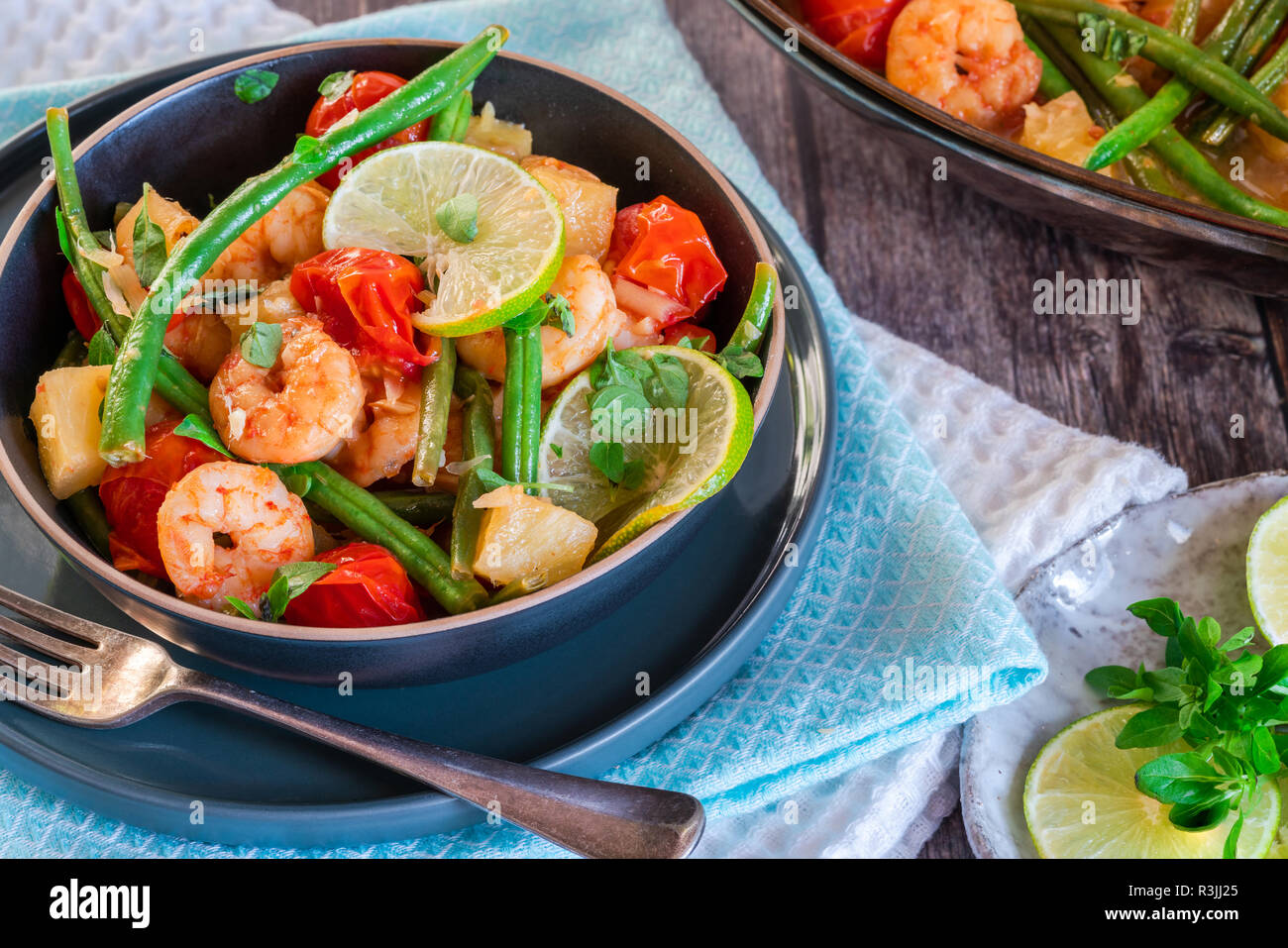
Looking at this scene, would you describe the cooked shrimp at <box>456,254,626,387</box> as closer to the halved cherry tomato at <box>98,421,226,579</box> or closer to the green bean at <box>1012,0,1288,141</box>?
the halved cherry tomato at <box>98,421,226,579</box>

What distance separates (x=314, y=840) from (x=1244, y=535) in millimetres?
1788

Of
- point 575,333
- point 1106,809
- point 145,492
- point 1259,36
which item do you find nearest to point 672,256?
point 575,333

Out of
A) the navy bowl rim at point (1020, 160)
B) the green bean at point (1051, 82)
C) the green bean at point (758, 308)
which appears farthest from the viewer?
the green bean at point (1051, 82)

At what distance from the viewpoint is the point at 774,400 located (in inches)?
85.3

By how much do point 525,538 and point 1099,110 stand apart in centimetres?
196

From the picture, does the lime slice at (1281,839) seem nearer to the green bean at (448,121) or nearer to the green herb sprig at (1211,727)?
the green herb sprig at (1211,727)

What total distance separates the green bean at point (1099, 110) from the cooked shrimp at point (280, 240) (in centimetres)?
184

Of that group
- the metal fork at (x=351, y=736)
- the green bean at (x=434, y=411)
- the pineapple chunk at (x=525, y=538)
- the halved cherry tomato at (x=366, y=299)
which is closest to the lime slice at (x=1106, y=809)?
the metal fork at (x=351, y=736)

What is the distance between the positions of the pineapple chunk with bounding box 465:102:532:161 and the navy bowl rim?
0.77 meters

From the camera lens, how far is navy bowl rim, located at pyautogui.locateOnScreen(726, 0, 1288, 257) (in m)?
2.31

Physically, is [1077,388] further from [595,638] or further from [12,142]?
[12,142]

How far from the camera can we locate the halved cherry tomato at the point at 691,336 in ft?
6.61

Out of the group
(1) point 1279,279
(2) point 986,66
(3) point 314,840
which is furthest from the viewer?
(2) point 986,66
